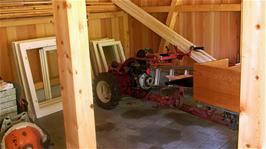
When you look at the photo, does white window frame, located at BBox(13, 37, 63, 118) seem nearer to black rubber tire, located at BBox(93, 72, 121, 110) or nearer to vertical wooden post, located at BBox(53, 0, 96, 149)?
black rubber tire, located at BBox(93, 72, 121, 110)

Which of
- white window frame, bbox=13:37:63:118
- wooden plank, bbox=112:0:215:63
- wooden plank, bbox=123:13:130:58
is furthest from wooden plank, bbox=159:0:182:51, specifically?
white window frame, bbox=13:37:63:118

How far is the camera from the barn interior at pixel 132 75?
167 centimetres

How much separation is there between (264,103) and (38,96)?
3197 mm

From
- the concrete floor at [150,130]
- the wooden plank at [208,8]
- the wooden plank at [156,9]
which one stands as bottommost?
the concrete floor at [150,130]

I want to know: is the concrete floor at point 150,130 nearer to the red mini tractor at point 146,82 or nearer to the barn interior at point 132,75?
the barn interior at point 132,75

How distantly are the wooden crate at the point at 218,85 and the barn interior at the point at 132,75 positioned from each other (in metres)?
0.01

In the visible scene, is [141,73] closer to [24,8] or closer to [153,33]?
[153,33]

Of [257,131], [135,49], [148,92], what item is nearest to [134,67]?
[148,92]

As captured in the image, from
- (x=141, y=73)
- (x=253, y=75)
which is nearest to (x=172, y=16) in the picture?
(x=141, y=73)

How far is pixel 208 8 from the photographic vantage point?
4535 mm

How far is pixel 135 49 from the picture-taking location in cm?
573

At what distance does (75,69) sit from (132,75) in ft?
8.26

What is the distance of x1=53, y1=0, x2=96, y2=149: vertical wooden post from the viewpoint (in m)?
1.63

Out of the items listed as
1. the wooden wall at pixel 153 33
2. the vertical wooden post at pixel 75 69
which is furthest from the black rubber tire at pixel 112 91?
the vertical wooden post at pixel 75 69
